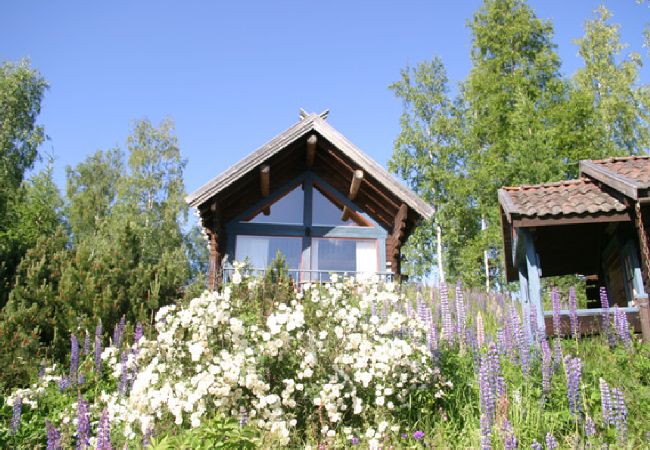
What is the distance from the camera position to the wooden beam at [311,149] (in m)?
11.2

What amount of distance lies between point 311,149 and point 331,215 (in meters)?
1.75

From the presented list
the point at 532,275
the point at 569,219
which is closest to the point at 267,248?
the point at 532,275

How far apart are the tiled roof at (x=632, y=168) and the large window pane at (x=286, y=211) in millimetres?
6545

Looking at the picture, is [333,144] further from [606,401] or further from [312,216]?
[606,401]

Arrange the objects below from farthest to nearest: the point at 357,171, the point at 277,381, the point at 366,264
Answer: the point at 366,264 → the point at 357,171 → the point at 277,381

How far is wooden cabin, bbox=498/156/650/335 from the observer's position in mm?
7508

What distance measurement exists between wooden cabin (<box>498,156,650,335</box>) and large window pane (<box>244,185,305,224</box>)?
4.80 meters

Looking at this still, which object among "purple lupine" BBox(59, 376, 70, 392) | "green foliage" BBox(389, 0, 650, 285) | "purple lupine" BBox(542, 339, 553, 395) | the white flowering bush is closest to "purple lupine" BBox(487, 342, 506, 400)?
"purple lupine" BBox(542, 339, 553, 395)

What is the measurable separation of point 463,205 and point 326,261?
39.4ft

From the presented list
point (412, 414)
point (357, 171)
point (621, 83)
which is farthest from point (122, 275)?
point (621, 83)

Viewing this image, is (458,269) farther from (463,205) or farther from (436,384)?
(436,384)

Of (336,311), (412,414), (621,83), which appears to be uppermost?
(621,83)

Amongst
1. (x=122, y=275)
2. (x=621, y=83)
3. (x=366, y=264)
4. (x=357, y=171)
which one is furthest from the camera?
(x=621, y=83)

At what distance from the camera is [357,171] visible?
11.2m
